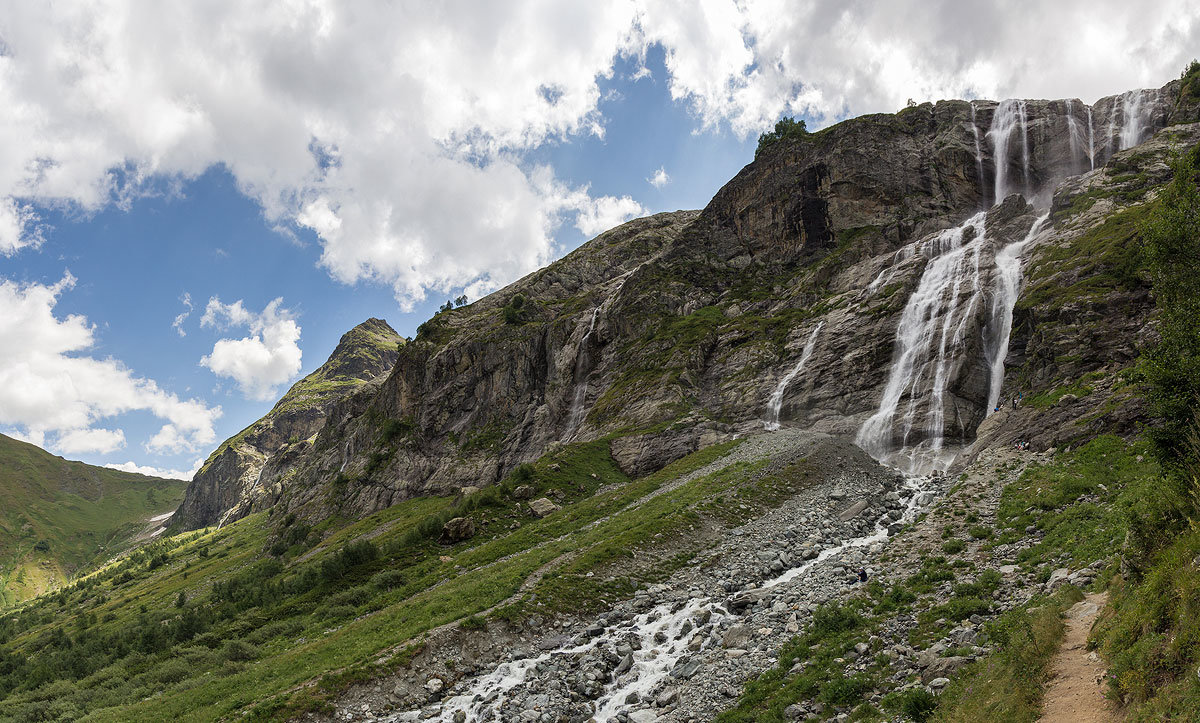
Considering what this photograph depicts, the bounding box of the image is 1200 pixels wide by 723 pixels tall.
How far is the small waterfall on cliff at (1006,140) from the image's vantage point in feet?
335

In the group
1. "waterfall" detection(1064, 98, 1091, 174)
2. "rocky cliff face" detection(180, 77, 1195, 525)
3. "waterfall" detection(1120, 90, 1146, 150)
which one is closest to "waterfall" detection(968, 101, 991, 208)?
"rocky cliff face" detection(180, 77, 1195, 525)

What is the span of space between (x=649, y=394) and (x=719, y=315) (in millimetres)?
30415

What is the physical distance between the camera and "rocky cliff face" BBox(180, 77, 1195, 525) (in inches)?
2160

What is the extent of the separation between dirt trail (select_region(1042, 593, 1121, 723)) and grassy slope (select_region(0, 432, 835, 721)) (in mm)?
21865

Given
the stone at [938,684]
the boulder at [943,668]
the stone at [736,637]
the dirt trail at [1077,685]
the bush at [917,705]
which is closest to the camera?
the dirt trail at [1077,685]

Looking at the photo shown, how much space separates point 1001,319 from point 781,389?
2512 centimetres

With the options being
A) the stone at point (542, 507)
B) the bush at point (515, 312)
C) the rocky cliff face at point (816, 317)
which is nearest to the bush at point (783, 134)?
the rocky cliff face at point (816, 317)

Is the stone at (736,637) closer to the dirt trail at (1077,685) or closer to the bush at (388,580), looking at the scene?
the dirt trail at (1077,685)

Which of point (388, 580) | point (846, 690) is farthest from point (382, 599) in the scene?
point (846, 690)

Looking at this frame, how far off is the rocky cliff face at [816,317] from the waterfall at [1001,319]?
0.27 m

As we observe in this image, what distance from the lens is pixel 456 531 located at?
51188mm

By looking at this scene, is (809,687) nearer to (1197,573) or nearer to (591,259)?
(1197,573)

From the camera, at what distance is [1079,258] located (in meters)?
52.7

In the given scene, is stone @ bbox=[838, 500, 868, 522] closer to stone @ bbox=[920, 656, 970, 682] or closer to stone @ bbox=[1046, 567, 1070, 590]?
stone @ bbox=[1046, 567, 1070, 590]
